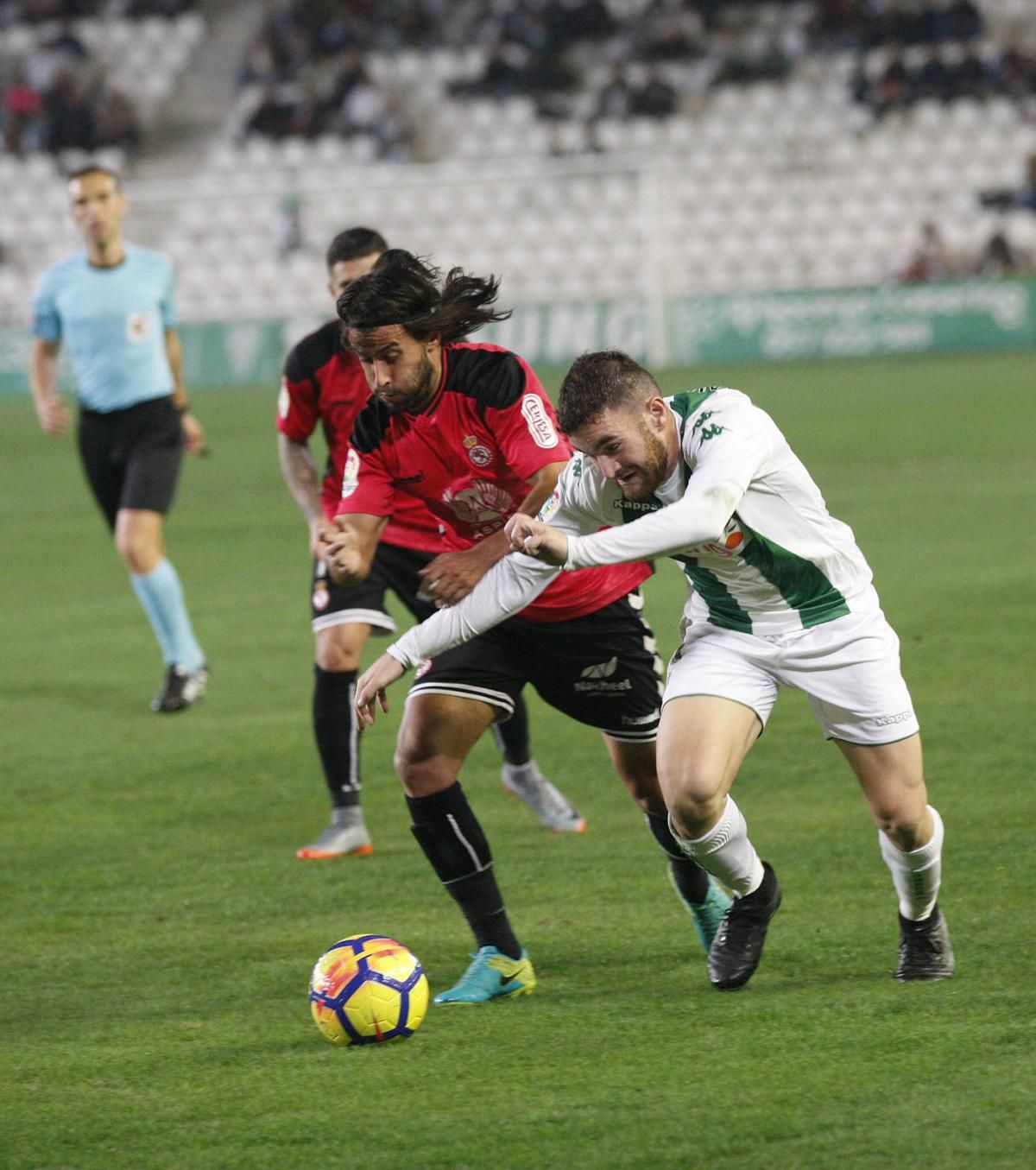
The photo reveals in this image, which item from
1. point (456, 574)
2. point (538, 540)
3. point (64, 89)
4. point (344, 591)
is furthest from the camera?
point (64, 89)

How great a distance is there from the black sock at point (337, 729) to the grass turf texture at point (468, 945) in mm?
299

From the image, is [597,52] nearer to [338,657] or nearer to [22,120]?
[22,120]

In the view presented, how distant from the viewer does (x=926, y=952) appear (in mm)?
4656

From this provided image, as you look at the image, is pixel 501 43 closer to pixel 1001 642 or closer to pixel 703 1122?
pixel 1001 642

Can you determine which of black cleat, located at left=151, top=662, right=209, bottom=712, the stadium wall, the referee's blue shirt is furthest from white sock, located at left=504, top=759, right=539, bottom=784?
the stadium wall

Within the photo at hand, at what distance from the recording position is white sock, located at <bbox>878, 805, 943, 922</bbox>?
4594 mm

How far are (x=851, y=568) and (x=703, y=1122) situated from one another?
4.99 feet

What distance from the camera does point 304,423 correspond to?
671cm

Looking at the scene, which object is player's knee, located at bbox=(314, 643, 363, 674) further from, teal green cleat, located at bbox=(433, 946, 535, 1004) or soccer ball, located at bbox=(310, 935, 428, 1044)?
soccer ball, located at bbox=(310, 935, 428, 1044)

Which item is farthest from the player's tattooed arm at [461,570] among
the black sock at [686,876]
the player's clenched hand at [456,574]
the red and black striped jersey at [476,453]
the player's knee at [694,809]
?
the black sock at [686,876]

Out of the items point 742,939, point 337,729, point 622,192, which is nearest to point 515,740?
point 337,729

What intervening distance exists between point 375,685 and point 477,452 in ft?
2.77

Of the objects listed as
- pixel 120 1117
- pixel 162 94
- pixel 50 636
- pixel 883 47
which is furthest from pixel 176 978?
pixel 162 94

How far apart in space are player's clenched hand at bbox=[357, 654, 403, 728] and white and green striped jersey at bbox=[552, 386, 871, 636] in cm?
55
